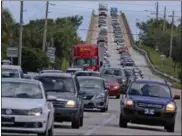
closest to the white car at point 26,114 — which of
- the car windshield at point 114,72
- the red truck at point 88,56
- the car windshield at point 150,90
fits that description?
the car windshield at point 150,90

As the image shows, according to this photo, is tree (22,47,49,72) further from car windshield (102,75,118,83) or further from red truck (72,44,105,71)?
car windshield (102,75,118,83)

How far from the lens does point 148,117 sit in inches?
959

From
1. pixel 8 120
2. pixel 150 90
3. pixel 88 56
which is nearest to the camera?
pixel 8 120

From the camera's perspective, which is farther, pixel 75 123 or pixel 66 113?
pixel 75 123

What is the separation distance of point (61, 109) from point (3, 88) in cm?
373

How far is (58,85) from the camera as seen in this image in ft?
78.6

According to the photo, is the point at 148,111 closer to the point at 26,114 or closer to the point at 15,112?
the point at 26,114

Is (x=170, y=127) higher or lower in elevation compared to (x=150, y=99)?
lower

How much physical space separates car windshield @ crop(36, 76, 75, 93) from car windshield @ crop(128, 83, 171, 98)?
2445 mm

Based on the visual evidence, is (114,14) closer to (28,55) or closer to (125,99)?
(28,55)

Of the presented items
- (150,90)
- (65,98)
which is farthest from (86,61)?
(65,98)

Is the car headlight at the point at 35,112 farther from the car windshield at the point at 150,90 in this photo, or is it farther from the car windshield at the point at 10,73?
the car windshield at the point at 10,73

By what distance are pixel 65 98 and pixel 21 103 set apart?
488 cm

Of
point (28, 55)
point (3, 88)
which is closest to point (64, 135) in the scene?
point (3, 88)
